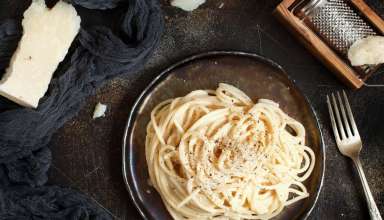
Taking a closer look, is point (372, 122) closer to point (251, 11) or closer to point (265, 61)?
point (265, 61)

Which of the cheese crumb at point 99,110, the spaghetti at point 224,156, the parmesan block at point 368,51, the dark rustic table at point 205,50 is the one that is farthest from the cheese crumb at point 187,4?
the parmesan block at point 368,51

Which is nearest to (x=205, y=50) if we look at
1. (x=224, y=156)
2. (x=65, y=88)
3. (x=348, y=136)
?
(x=224, y=156)

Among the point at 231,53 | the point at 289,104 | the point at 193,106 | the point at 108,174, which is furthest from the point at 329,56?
the point at 108,174

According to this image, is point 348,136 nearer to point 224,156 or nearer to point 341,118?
point 341,118

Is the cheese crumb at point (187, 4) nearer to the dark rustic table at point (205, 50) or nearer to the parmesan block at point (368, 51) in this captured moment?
the dark rustic table at point (205, 50)

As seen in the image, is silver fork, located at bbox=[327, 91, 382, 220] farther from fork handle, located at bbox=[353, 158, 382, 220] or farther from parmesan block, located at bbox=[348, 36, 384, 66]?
parmesan block, located at bbox=[348, 36, 384, 66]

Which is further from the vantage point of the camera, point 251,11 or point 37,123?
point 251,11

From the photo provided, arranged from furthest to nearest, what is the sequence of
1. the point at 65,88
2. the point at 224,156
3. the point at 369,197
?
1. the point at 369,197
2. the point at 65,88
3. the point at 224,156
